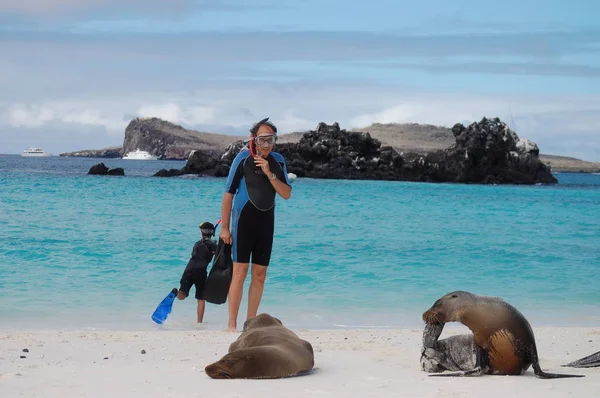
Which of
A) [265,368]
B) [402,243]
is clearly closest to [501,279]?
[402,243]

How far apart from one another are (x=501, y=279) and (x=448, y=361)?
8903 millimetres

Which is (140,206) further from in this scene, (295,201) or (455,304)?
(455,304)

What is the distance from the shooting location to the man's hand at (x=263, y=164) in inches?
298

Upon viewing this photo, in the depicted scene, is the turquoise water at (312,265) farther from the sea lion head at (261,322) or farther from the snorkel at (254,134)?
the sea lion head at (261,322)

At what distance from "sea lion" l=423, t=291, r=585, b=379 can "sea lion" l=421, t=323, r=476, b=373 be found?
0.39 feet

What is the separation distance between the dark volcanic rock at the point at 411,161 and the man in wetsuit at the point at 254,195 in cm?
6506

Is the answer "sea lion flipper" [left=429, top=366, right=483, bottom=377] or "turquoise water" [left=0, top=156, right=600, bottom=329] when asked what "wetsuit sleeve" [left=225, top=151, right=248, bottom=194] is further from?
"sea lion flipper" [left=429, top=366, right=483, bottom=377]

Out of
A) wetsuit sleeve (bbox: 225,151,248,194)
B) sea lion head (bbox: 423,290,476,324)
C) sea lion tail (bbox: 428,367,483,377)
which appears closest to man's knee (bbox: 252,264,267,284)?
wetsuit sleeve (bbox: 225,151,248,194)

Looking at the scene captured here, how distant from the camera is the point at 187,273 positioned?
29.3ft

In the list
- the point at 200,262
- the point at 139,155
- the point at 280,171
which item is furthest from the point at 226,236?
the point at 139,155

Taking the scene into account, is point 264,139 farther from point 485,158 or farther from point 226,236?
point 485,158

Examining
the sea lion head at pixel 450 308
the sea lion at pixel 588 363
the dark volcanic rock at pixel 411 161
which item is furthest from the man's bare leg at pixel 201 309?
the dark volcanic rock at pixel 411 161

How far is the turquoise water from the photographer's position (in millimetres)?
10586

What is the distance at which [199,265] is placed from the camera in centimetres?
892
